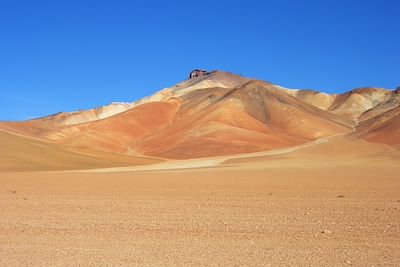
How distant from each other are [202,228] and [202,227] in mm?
188

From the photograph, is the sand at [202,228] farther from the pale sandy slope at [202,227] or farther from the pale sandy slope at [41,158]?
the pale sandy slope at [41,158]

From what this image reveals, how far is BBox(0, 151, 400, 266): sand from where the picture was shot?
12.4 m

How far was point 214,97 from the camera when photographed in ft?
573

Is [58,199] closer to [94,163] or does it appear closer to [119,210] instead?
[119,210]

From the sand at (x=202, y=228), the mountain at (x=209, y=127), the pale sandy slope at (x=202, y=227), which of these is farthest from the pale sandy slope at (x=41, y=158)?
the mountain at (x=209, y=127)

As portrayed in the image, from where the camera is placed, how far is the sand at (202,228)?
1237 centimetres

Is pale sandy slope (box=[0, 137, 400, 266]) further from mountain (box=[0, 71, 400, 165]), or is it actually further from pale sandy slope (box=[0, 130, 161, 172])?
mountain (box=[0, 71, 400, 165])

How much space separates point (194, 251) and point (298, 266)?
8.41 feet

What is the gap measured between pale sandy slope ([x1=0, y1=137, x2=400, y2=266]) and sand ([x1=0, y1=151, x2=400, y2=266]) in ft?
0.08

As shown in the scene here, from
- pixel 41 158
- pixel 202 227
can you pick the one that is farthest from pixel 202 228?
pixel 41 158

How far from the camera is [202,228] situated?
53.5 ft

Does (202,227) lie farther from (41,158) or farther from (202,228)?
(41,158)

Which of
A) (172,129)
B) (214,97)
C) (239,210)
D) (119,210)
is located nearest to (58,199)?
(119,210)

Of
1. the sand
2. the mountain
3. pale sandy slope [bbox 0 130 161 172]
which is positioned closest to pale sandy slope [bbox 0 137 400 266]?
the sand
